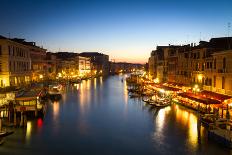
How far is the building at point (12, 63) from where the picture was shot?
40969 mm

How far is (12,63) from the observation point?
43.8 metres

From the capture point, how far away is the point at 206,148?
2109 centimetres

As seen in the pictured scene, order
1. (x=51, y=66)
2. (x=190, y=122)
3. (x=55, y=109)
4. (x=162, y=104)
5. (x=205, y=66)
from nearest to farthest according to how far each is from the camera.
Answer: (x=190, y=122), (x=205, y=66), (x=55, y=109), (x=162, y=104), (x=51, y=66)

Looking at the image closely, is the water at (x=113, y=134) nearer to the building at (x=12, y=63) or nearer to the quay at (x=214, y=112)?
the quay at (x=214, y=112)

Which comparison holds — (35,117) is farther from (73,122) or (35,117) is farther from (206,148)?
(206,148)

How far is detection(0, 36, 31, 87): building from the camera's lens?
134ft

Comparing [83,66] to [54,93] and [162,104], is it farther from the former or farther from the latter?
[162,104]

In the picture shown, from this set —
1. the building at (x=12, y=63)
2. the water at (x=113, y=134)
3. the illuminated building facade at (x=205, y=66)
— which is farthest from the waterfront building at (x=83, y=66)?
the water at (x=113, y=134)

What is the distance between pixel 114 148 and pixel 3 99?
1594cm

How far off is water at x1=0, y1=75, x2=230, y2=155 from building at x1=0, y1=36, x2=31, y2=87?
9.99 m

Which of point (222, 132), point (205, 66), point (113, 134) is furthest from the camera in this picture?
point (205, 66)

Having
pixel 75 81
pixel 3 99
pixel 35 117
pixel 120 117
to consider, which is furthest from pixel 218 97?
pixel 75 81

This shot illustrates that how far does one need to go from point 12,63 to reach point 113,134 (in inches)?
982

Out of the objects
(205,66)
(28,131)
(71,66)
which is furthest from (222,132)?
(71,66)
